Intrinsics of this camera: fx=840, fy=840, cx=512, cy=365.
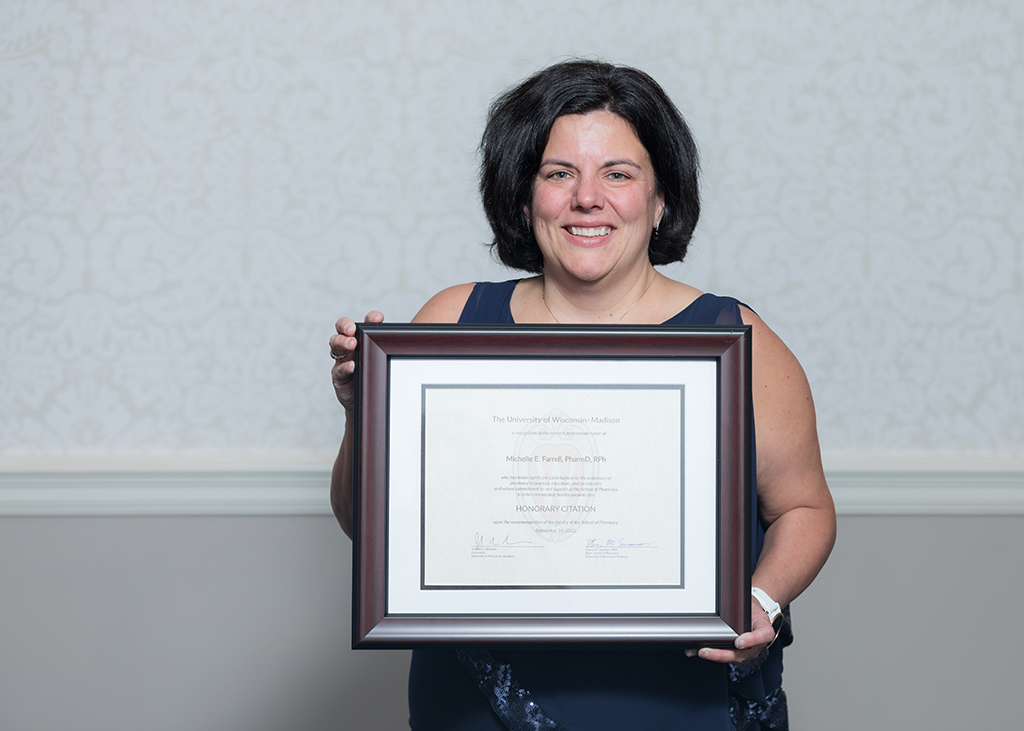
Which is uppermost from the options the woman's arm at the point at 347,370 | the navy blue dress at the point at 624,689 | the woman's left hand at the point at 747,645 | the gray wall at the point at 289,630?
the woman's arm at the point at 347,370

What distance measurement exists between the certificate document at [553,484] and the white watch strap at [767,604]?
0.16 m

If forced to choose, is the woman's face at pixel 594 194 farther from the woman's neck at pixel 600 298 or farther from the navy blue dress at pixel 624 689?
the navy blue dress at pixel 624 689

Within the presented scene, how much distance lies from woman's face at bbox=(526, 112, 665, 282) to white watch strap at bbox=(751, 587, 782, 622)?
20.7 inches

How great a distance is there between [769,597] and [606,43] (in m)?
1.64

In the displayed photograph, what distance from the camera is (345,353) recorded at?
118cm

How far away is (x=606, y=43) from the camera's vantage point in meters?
2.29

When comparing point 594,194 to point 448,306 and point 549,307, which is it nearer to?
point 549,307

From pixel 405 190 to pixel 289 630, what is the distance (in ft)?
4.19

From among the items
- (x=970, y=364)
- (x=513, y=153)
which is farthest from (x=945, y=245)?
(x=513, y=153)

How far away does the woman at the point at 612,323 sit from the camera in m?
1.24

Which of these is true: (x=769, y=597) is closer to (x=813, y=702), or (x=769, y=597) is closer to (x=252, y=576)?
(x=813, y=702)
